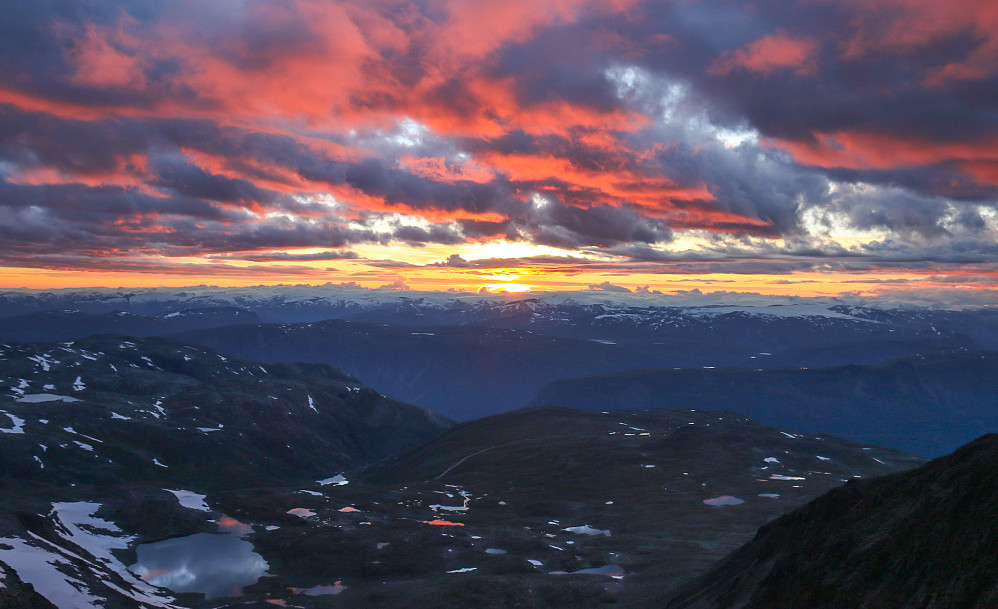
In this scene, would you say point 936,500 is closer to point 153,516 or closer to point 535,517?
point 535,517

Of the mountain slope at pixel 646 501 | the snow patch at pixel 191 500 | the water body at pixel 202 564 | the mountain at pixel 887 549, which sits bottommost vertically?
the mountain slope at pixel 646 501

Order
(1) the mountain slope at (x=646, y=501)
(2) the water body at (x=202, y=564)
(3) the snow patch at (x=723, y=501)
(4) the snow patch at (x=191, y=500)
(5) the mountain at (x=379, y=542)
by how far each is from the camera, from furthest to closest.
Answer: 1. (3) the snow patch at (x=723, y=501)
2. (4) the snow patch at (x=191, y=500)
3. (1) the mountain slope at (x=646, y=501)
4. (2) the water body at (x=202, y=564)
5. (5) the mountain at (x=379, y=542)

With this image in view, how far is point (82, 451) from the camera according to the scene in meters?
200

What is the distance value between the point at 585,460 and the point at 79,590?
14976 centimetres

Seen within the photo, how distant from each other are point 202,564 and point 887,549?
279 ft

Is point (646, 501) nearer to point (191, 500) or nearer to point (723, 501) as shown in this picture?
point (723, 501)

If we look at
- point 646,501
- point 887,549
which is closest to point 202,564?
point 887,549

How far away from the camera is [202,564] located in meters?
86.6

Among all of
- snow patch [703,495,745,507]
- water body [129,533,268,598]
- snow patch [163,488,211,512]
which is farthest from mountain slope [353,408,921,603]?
snow patch [163,488,211,512]

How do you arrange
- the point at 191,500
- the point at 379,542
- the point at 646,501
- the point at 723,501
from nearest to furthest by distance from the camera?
the point at 379,542, the point at 191,500, the point at 723,501, the point at 646,501

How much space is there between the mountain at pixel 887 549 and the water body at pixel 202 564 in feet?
192

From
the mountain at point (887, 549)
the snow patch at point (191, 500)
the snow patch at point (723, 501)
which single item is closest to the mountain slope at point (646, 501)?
the snow patch at point (723, 501)

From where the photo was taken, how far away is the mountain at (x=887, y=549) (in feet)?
113

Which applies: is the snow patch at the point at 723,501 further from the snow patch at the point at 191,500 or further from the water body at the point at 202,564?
the snow patch at the point at 191,500
